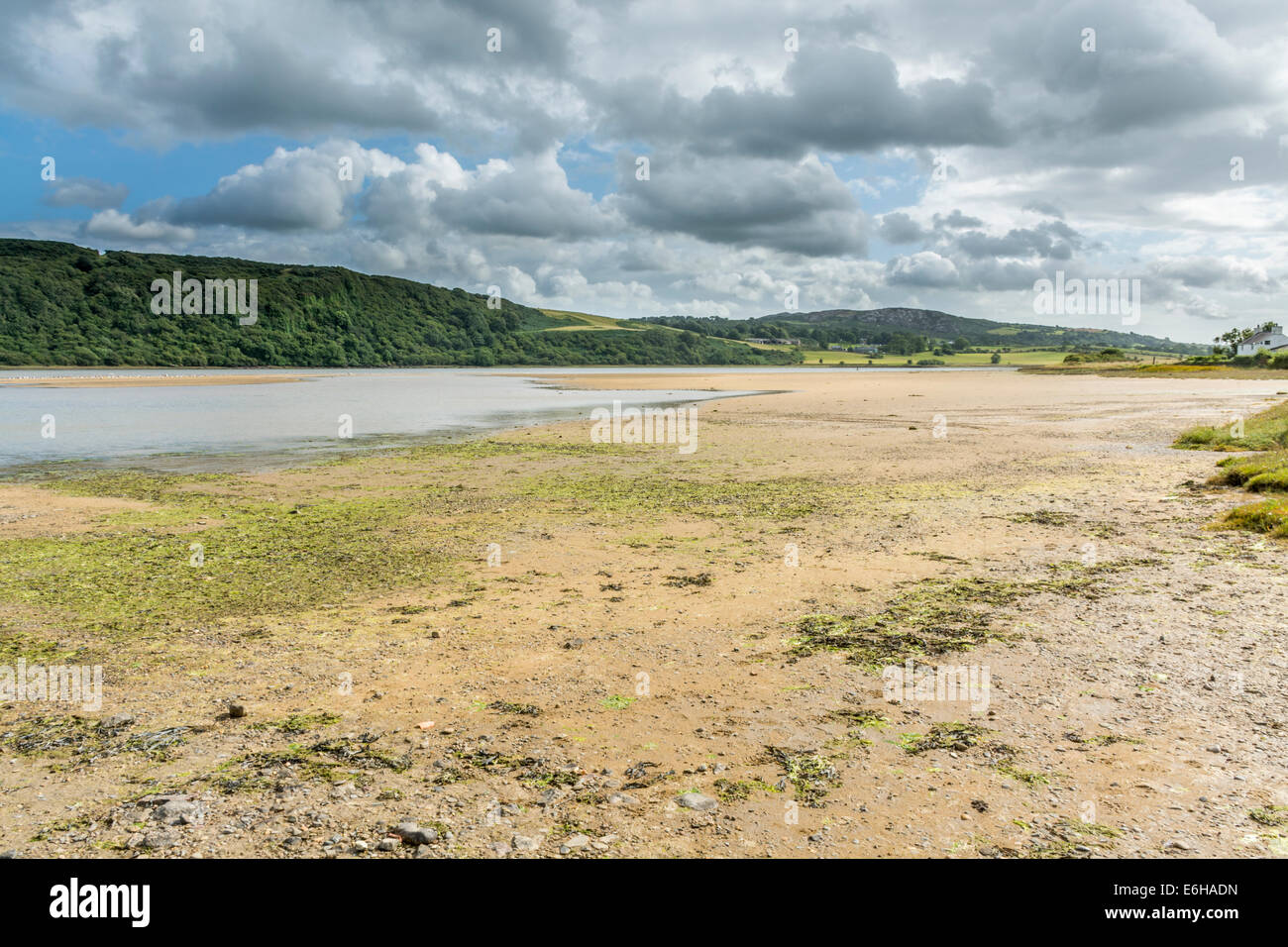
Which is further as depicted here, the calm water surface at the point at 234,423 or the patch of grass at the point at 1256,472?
Result: the calm water surface at the point at 234,423

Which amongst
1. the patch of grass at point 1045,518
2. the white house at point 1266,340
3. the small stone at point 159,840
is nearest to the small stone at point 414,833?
the small stone at point 159,840

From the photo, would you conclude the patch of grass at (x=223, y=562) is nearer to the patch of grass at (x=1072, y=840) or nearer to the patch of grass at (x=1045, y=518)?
the patch of grass at (x=1072, y=840)

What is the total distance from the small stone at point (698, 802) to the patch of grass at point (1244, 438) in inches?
901

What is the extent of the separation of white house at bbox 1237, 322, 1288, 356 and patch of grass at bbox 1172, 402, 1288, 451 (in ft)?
423

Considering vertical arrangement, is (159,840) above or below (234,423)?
below

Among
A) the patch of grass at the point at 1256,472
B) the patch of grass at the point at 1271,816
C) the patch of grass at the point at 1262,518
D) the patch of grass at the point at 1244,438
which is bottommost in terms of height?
the patch of grass at the point at 1271,816

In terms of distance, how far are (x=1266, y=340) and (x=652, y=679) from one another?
162389 mm

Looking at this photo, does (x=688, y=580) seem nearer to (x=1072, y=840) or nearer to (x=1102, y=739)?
(x=1102, y=739)

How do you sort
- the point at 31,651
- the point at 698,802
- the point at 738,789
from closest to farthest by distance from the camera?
1. the point at 698,802
2. the point at 738,789
3. the point at 31,651

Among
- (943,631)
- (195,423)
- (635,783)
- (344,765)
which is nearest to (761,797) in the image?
(635,783)

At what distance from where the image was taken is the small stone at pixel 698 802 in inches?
188

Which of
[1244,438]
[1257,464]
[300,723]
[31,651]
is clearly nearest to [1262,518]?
[1257,464]

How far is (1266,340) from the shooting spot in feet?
414

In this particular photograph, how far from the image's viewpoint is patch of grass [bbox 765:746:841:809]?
491 centimetres
